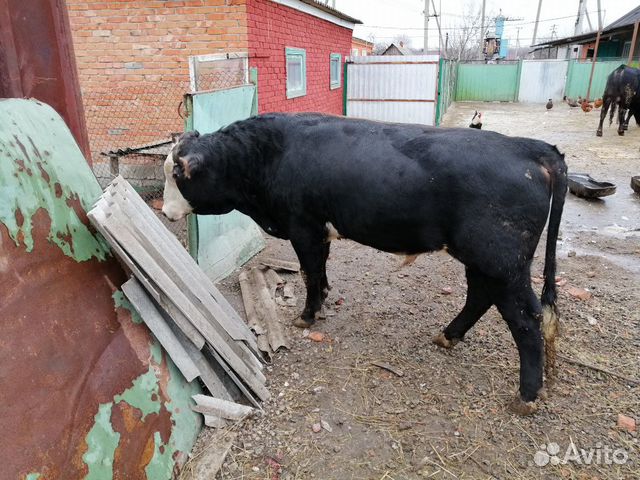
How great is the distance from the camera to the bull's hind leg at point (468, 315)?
3424 mm

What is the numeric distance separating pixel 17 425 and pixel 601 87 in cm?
2783

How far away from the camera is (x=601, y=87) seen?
77.1 feet

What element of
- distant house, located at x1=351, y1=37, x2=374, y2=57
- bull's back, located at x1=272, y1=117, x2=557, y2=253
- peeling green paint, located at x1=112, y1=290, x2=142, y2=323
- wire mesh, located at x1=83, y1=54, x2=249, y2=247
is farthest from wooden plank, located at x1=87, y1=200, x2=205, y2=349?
distant house, located at x1=351, y1=37, x2=374, y2=57

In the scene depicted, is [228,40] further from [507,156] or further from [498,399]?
[498,399]

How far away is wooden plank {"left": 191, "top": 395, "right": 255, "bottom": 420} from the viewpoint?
2.71m

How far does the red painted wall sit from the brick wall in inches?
21.6

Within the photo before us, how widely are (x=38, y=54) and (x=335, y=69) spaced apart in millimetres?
10923

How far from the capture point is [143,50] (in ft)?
23.5

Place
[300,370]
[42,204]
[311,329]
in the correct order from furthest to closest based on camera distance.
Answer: [311,329] < [300,370] < [42,204]

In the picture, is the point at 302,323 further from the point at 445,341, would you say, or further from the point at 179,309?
the point at 179,309

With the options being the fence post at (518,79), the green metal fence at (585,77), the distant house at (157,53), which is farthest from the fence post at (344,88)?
the green metal fence at (585,77)

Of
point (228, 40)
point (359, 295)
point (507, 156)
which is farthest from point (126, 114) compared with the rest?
point (507, 156)

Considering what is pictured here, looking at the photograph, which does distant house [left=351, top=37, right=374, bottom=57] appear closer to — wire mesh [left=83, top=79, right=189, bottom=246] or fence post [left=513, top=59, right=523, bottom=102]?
fence post [left=513, top=59, right=523, bottom=102]

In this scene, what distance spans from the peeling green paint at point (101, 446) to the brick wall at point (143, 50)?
5.97 metres
